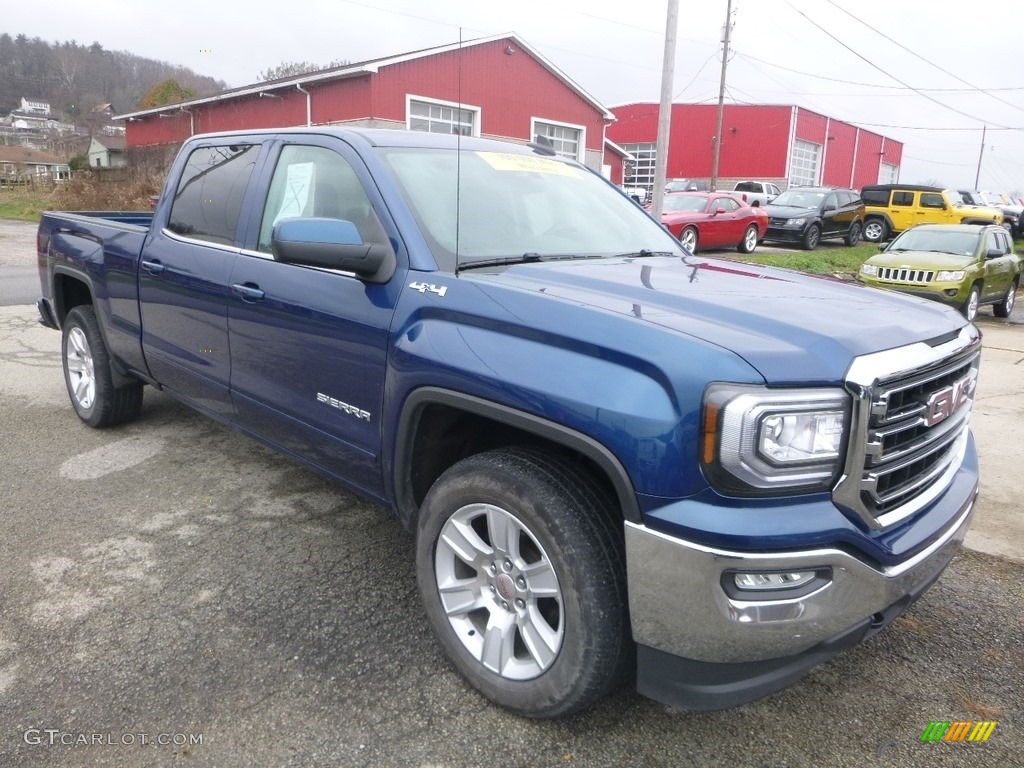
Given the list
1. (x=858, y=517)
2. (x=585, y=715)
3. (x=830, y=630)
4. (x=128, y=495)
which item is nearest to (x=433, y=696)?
(x=585, y=715)

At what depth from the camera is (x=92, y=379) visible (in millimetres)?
5070

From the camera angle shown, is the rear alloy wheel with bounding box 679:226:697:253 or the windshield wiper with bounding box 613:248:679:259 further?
the rear alloy wheel with bounding box 679:226:697:253

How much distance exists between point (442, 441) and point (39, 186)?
42001 mm

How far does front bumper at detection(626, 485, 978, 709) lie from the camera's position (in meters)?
1.96

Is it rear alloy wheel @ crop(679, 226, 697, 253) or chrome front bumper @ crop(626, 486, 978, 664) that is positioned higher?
rear alloy wheel @ crop(679, 226, 697, 253)

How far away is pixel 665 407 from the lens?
78.1 inches

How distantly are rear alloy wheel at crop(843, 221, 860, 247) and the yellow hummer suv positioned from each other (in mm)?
1223

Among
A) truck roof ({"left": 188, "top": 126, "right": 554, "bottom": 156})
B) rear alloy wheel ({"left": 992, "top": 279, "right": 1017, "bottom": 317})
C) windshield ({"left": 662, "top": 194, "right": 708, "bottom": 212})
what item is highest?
truck roof ({"left": 188, "top": 126, "right": 554, "bottom": 156})

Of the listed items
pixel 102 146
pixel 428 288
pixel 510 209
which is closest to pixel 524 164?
pixel 510 209

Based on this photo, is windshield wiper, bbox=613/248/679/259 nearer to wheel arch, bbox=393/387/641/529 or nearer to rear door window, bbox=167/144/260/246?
wheel arch, bbox=393/387/641/529

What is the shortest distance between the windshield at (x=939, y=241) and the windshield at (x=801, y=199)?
8.36 m

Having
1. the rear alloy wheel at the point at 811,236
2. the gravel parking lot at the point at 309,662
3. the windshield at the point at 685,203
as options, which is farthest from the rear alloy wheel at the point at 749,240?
the gravel parking lot at the point at 309,662

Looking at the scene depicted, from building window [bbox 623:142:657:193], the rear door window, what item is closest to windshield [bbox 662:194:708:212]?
the rear door window

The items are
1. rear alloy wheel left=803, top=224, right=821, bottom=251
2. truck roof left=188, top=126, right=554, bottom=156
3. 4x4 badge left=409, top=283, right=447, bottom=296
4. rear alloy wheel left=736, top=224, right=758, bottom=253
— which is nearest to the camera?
4x4 badge left=409, top=283, right=447, bottom=296
